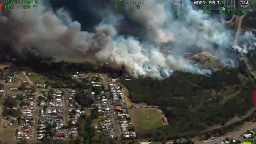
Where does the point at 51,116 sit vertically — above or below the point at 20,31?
below

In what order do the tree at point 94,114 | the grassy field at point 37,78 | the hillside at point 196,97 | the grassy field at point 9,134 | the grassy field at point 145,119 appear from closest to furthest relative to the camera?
the grassy field at point 9,134 < the grassy field at point 145,119 < the tree at point 94,114 < the hillside at point 196,97 < the grassy field at point 37,78

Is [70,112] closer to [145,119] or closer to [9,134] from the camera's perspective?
[9,134]

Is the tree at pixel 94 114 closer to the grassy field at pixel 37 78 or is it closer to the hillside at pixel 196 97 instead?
the hillside at pixel 196 97

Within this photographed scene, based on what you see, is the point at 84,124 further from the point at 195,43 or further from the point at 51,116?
the point at 195,43

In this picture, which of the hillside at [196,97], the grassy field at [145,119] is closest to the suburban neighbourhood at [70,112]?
the grassy field at [145,119]

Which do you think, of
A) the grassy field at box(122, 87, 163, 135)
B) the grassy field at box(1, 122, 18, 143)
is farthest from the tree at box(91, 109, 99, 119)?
the grassy field at box(1, 122, 18, 143)

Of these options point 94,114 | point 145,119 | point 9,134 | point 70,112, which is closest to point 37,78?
point 70,112

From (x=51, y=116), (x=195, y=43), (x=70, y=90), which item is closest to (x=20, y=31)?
(x=70, y=90)
